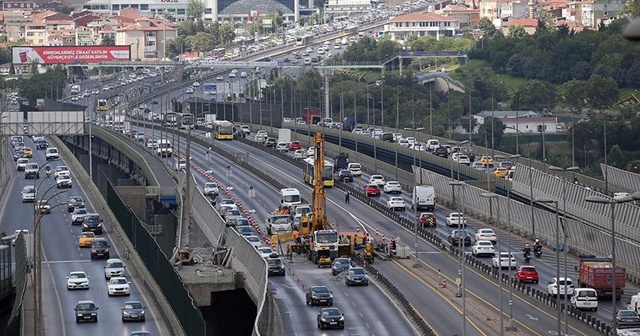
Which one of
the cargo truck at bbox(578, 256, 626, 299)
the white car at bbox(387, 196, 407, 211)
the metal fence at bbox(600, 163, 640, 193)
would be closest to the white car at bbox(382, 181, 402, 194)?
the white car at bbox(387, 196, 407, 211)

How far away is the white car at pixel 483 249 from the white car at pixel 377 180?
33.6m

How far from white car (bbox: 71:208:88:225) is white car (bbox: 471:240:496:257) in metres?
25.0

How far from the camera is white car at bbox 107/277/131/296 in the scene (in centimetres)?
7044

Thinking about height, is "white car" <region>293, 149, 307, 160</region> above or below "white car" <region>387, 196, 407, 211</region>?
below

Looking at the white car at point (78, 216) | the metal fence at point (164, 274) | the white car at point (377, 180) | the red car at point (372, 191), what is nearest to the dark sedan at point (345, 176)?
the white car at point (377, 180)

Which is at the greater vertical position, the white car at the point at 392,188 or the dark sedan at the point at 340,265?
the dark sedan at the point at 340,265

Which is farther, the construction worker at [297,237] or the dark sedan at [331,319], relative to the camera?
the construction worker at [297,237]

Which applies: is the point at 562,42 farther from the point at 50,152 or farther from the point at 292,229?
the point at 292,229

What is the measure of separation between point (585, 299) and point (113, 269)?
71.6ft

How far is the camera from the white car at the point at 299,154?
13456 centimetres

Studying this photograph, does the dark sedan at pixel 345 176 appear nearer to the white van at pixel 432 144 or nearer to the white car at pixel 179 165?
the white car at pixel 179 165

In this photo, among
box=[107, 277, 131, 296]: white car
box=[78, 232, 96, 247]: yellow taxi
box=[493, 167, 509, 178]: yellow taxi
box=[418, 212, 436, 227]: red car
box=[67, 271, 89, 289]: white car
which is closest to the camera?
box=[107, 277, 131, 296]: white car

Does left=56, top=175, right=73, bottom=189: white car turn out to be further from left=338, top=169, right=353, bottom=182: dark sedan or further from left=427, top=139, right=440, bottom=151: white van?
left=427, top=139, right=440, bottom=151: white van

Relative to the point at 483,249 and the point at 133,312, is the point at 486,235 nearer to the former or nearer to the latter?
the point at 483,249
